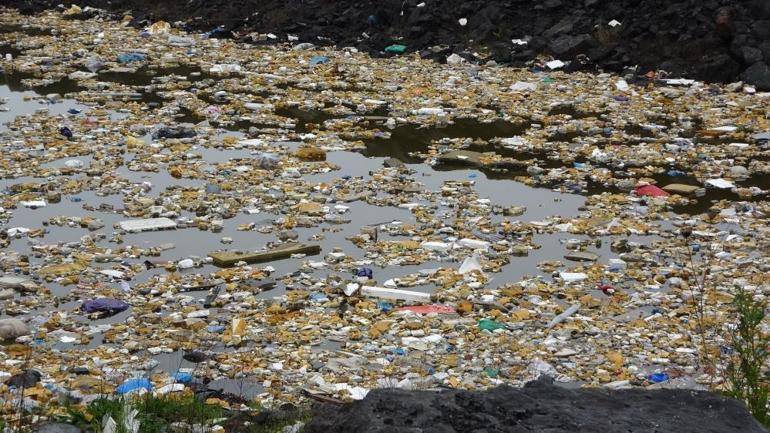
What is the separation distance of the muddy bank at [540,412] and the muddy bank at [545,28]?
7467mm

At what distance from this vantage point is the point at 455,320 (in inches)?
183

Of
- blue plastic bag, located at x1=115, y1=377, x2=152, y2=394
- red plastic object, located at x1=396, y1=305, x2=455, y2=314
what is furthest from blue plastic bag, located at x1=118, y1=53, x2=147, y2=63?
blue plastic bag, located at x1=115, y1=377, x2=152, y2=394

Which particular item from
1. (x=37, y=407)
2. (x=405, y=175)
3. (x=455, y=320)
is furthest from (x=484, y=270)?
(x=37, y=407)

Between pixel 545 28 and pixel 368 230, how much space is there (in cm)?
635

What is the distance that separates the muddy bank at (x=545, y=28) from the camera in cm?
1016

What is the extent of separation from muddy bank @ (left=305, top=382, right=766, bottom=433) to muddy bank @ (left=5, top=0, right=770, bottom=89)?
747 cm

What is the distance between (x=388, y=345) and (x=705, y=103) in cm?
573

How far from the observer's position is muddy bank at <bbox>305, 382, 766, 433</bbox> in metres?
2.44

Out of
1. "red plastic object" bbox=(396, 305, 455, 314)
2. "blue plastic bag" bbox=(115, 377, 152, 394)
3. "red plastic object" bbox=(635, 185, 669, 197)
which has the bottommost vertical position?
"red plastic object" bbox=(635, 185, 669, 197)

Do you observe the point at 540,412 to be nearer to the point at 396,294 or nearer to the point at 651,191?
the point at 396,294

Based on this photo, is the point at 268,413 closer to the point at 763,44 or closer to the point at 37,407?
the point at 37,407

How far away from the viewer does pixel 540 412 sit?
2.52 m

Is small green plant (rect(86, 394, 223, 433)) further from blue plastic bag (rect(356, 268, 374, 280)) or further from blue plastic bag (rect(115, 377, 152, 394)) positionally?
blue plastic bag (rect(356, 268, 374, 280))

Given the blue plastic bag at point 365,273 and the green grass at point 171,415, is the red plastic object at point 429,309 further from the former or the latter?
the green grass at point 171,415
